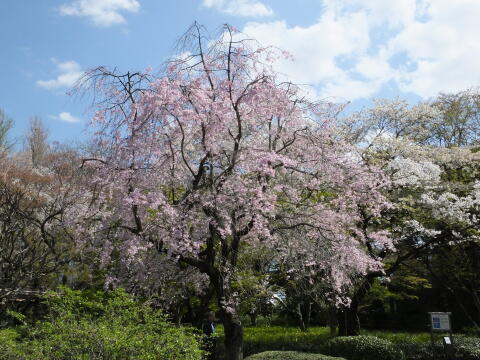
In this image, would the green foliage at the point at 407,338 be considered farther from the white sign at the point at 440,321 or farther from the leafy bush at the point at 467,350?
the white sign at the point at 440,321

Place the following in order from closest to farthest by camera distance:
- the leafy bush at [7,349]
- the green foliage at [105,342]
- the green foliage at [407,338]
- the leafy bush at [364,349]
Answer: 1. the green foliage at [105,342]
2. the leafy bush at [7,349]
3. the leafy bush at [364,349]
4. the green foliage at [407,338]

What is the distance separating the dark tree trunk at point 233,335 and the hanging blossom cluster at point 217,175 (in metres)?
0.27

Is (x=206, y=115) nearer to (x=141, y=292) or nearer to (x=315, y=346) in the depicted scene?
(x=141, y=292)

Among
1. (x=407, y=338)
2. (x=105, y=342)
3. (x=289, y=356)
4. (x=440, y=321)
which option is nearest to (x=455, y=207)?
(x=407, y=338)

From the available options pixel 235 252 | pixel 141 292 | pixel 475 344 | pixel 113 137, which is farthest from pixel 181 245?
pixel 475 344

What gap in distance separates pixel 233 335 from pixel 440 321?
4043mm

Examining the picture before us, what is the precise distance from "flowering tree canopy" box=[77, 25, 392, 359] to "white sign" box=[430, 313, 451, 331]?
1.60m

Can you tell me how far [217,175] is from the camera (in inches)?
353

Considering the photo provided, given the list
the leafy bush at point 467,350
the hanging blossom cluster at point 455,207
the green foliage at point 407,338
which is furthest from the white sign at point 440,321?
the hanging blossom cluster at point 455,207

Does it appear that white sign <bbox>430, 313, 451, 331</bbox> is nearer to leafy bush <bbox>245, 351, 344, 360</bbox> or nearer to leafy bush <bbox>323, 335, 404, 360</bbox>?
leafy bush <bbox>323, 335, 404, 360</bbox>

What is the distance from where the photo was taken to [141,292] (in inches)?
419

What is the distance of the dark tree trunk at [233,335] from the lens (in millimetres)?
9156

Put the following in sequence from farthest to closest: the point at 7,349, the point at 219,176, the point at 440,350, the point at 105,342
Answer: the point at 440,350 < the point at 219,176 < the point at 7,349 < the point at 105,342

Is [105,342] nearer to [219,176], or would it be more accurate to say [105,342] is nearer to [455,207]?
[219,176]
